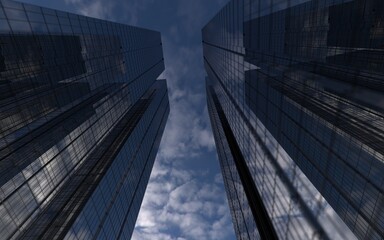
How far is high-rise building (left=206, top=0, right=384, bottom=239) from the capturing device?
22.3 meters

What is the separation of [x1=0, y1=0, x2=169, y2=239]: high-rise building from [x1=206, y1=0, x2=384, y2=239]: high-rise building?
2699 cm

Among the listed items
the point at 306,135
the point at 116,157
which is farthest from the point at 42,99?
the point at 306,135

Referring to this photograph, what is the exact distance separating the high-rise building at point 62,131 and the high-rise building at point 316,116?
27.0 meters

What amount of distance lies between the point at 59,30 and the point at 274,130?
1413 inches

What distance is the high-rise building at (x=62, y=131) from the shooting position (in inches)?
1356

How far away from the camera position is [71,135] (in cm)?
4969

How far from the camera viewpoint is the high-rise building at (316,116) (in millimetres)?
22269

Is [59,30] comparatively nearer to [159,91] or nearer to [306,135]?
[306,135]

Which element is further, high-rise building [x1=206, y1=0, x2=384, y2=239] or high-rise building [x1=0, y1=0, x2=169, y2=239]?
high-rise building [x1=0, y1=0, x2=169, y2=239]

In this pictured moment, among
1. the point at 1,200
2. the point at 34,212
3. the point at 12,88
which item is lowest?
the point at 34,212

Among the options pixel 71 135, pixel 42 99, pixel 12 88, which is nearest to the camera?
pixel 12 88

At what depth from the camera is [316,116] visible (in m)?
29.8

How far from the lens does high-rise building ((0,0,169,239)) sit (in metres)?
34.4

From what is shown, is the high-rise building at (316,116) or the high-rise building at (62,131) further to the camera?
the high-rise building at (62,131)
